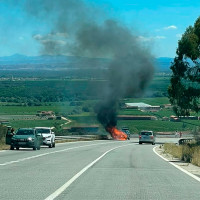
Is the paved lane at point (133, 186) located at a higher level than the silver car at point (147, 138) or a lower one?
lower

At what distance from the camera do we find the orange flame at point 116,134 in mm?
91412

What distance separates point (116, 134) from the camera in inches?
3669

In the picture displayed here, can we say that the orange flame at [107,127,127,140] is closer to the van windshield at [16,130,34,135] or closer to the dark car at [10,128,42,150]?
the van windshield at [16,130,34,135]

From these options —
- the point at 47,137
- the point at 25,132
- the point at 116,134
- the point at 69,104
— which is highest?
the point at 69,104

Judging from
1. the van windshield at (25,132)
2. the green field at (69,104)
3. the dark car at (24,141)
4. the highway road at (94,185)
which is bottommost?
the highway road at (94,185)

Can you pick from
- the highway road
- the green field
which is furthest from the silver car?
the highway road

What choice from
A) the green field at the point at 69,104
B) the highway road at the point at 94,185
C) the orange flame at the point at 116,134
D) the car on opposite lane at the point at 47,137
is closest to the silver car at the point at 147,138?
the orange flame at the point at 116,134

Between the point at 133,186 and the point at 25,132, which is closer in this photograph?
the point at 133,186

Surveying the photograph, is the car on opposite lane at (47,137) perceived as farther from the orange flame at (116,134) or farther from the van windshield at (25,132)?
the orange flame at (116,134)

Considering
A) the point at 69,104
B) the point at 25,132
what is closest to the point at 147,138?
the point at 25,132

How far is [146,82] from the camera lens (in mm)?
97938

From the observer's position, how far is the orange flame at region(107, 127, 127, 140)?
3599 inches

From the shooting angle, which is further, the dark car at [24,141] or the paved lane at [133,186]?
the dark car at [24,141]

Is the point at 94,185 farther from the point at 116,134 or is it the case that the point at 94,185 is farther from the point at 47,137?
the point at 116,134
